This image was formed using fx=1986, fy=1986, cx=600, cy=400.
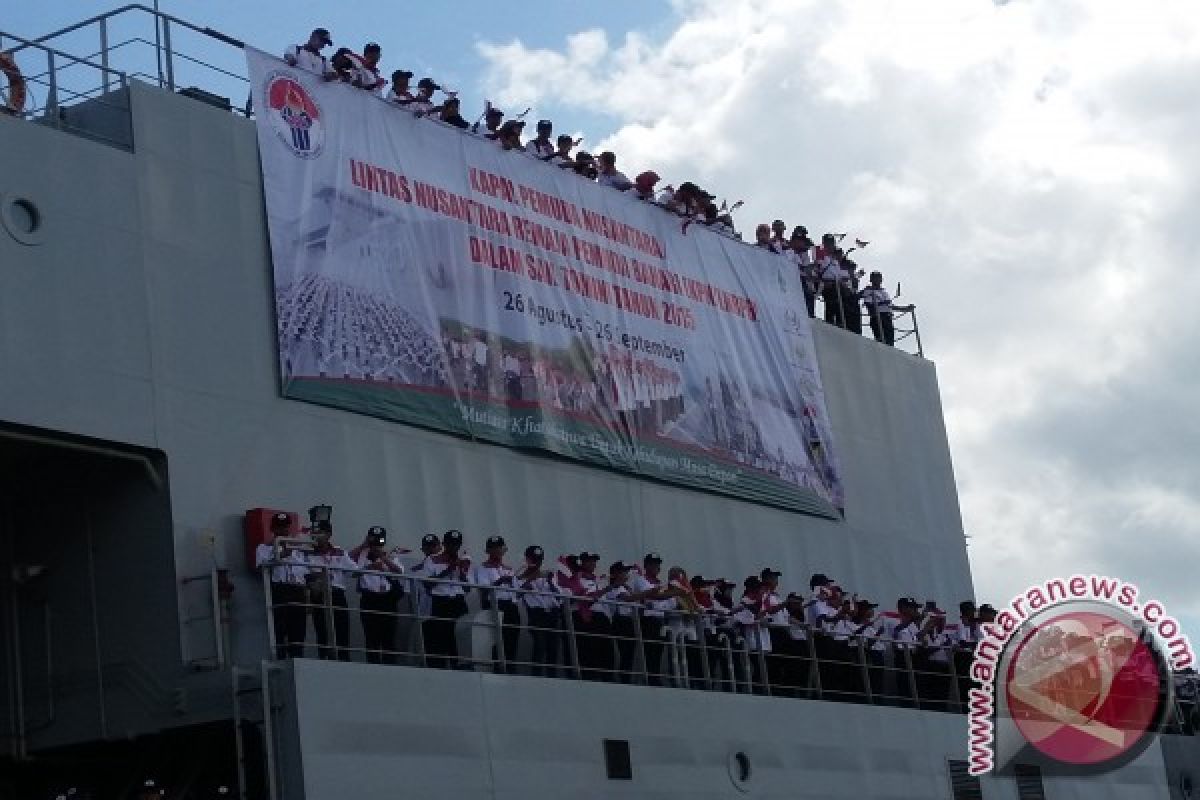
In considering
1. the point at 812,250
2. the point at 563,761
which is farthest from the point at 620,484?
the point at 812,250

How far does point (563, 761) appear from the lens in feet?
49.6

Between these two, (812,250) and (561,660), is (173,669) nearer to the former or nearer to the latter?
(561,660)

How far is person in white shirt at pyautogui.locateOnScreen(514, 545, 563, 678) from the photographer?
51.6 feet

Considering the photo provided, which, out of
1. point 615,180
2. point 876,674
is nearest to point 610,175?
point 615,180

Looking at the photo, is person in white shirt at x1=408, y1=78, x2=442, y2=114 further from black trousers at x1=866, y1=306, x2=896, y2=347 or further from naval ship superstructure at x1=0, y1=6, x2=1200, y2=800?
black trousers at x1=866, y1=306, x2=896, y2=347

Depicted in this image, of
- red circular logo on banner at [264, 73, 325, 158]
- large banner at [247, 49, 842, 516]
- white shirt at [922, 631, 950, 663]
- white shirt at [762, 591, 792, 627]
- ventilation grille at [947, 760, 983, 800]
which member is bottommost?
ventilation grille at [947, 760, 983, 800]

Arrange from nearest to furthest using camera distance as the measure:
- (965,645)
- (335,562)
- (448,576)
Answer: (335,562)
(448,576)
(965,645)

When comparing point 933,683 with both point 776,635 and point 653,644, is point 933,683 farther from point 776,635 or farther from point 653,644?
point 653,644

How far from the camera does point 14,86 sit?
14547 millimetres

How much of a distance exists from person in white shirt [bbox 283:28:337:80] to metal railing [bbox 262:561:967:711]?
14.9 ft

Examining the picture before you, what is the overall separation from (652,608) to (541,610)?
127cm

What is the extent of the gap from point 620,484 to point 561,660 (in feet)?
10.6

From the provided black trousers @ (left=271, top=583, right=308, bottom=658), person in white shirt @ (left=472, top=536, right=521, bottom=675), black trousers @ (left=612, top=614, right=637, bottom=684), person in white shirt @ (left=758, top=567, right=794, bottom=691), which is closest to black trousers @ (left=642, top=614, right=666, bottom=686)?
black trousers @ (left=612, top=614, right=637, bottom=684)

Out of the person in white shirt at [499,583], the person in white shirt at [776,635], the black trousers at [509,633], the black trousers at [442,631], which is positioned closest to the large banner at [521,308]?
the person in white shirt at [499,583]
